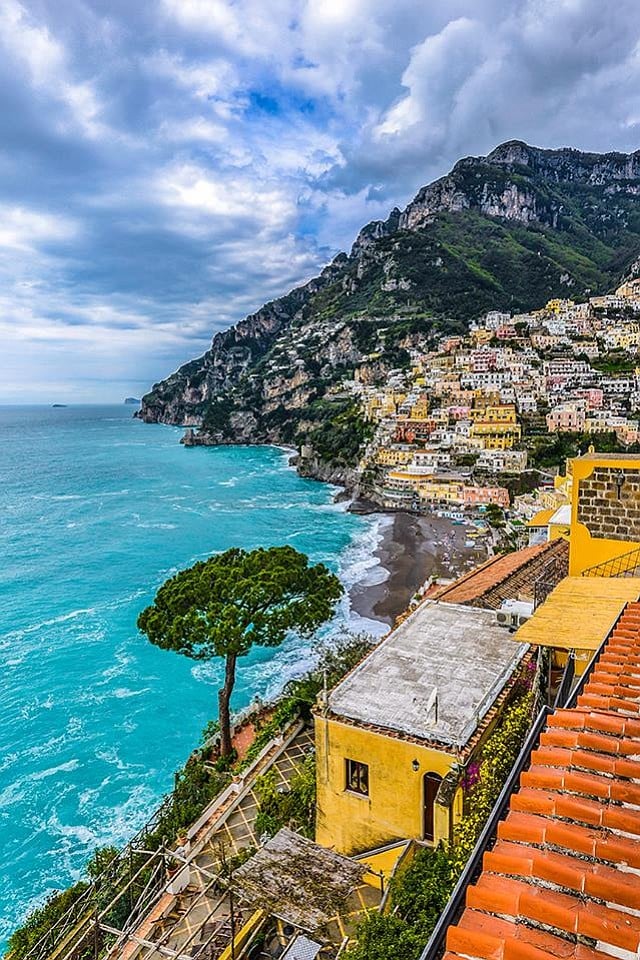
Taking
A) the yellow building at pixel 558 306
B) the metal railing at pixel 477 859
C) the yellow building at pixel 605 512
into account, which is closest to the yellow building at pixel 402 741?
the yellow building at pixel 605 512

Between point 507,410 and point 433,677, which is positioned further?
point 507,410

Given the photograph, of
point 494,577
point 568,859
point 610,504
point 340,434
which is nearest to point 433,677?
point 610,504

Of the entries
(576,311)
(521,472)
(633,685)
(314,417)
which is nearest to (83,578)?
(633,685)

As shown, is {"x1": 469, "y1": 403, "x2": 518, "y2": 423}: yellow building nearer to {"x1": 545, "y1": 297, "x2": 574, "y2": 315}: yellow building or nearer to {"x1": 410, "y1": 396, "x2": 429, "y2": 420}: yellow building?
{"x1": 410, "y1": 396, "x2": 429, "y2": 420}: yellow building

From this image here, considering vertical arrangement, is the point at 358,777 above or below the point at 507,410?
below

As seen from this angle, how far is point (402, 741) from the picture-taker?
745cm

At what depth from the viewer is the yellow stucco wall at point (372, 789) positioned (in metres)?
7.43

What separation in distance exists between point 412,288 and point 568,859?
144m

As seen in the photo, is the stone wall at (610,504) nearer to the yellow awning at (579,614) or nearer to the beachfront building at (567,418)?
the yellow awning at (579,614)

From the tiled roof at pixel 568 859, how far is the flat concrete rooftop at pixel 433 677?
4.65 meters

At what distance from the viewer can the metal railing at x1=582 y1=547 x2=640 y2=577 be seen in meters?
8.88

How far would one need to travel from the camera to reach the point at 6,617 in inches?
1166

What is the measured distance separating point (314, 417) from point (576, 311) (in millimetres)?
52107

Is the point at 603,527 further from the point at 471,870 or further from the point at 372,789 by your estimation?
the point at 471,870
